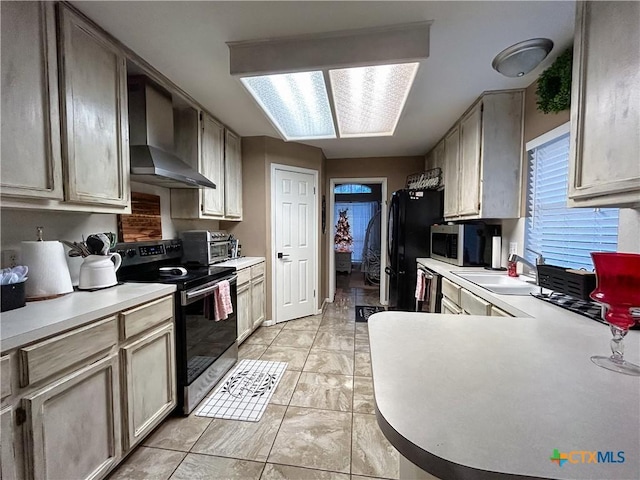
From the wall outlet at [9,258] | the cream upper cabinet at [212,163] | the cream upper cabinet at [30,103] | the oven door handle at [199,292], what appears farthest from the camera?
the cream upper cabinet at [212,163]

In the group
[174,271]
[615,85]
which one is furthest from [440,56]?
[174,271]

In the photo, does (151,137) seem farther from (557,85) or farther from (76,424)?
(557,85)

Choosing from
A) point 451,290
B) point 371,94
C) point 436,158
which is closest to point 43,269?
point 371,94

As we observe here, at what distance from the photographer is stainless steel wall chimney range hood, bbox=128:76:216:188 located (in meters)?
1.92

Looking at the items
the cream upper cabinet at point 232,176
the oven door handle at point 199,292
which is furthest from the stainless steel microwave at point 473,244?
the cream upper cabinet at point 232,176

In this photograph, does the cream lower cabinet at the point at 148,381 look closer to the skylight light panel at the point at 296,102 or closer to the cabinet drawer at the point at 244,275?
the cabinet drawer at the point at 244,275

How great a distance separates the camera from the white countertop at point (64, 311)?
38.4 inches

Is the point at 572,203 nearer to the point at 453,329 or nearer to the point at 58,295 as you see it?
the point at 453,329

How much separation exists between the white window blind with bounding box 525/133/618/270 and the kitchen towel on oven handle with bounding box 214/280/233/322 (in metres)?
2.46

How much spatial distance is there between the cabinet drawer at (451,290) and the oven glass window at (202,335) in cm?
190

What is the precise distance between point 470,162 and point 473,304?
4.62 ft

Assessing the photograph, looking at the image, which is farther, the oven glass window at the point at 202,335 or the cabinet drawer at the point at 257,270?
the cabinet drawer at the point at 257,270

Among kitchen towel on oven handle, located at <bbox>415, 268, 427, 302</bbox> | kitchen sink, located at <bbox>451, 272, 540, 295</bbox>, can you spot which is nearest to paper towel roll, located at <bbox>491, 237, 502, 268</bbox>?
kitchen sink, located at <bbox>451, 272, 540, 295</bbox>

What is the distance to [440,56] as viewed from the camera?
5.88ft
